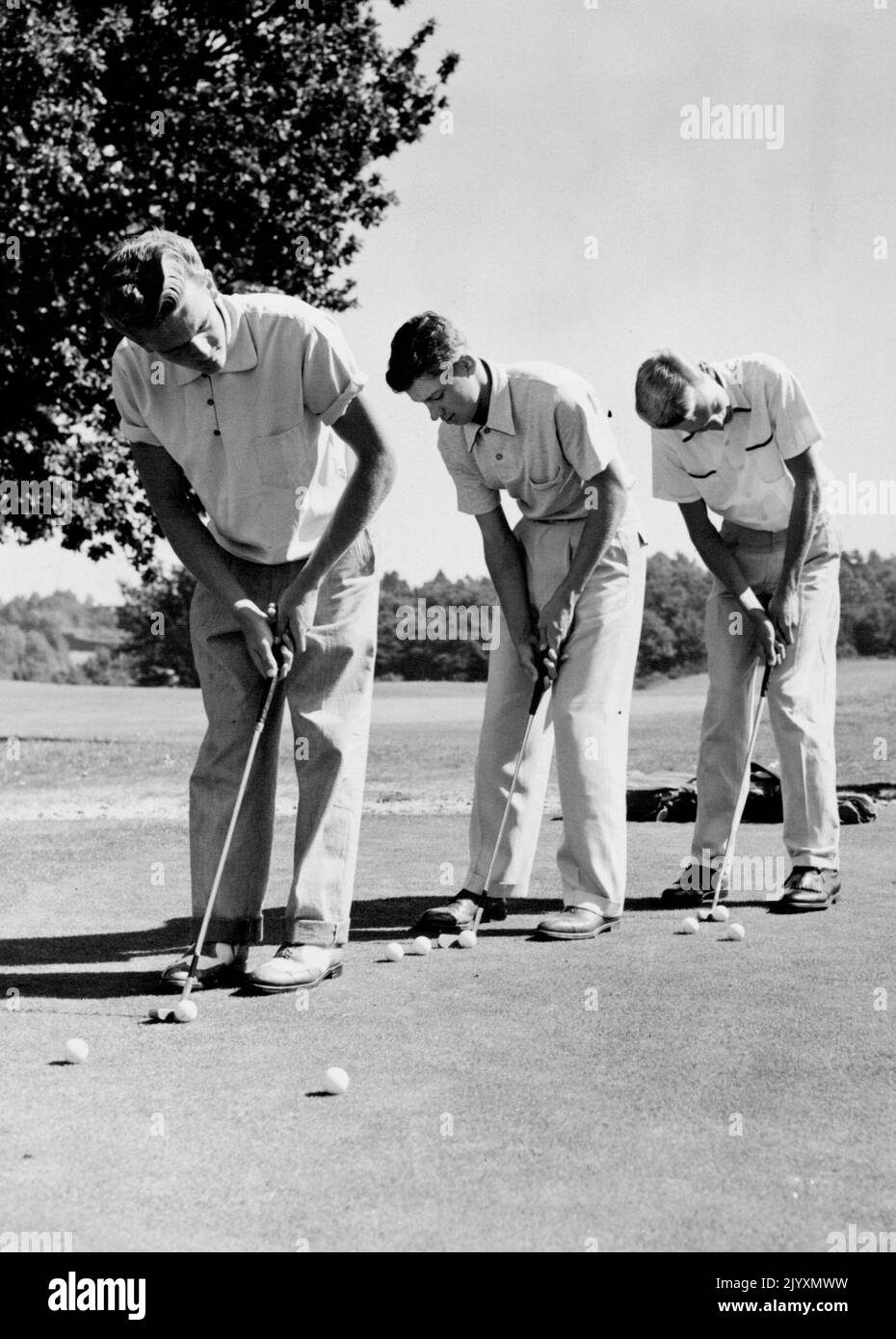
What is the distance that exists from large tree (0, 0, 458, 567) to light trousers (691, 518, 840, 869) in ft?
38.0

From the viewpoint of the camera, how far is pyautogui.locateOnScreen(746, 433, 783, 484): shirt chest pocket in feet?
18.9

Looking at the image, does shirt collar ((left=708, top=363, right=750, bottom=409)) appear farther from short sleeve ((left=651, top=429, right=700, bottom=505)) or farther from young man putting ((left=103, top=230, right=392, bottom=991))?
young man putting ((left=103, top=230, right=392, bottom=991))

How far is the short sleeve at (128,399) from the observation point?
13.9ft

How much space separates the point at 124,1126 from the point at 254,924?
152 centimetres

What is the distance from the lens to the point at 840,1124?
2883 mm

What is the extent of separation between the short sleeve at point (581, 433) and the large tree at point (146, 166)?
11765 mm

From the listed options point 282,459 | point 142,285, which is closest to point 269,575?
point 282,459

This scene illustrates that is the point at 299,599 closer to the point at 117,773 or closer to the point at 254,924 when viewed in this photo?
the point at 254,924

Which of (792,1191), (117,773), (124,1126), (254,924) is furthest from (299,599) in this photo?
(117,773)

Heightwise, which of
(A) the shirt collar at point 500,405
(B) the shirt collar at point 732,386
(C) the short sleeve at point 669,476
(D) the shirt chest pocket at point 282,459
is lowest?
(D) the shirt chest pocket at point 282,459

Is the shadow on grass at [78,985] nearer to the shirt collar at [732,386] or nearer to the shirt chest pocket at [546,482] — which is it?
the shirt chest pocket at [546,482]
